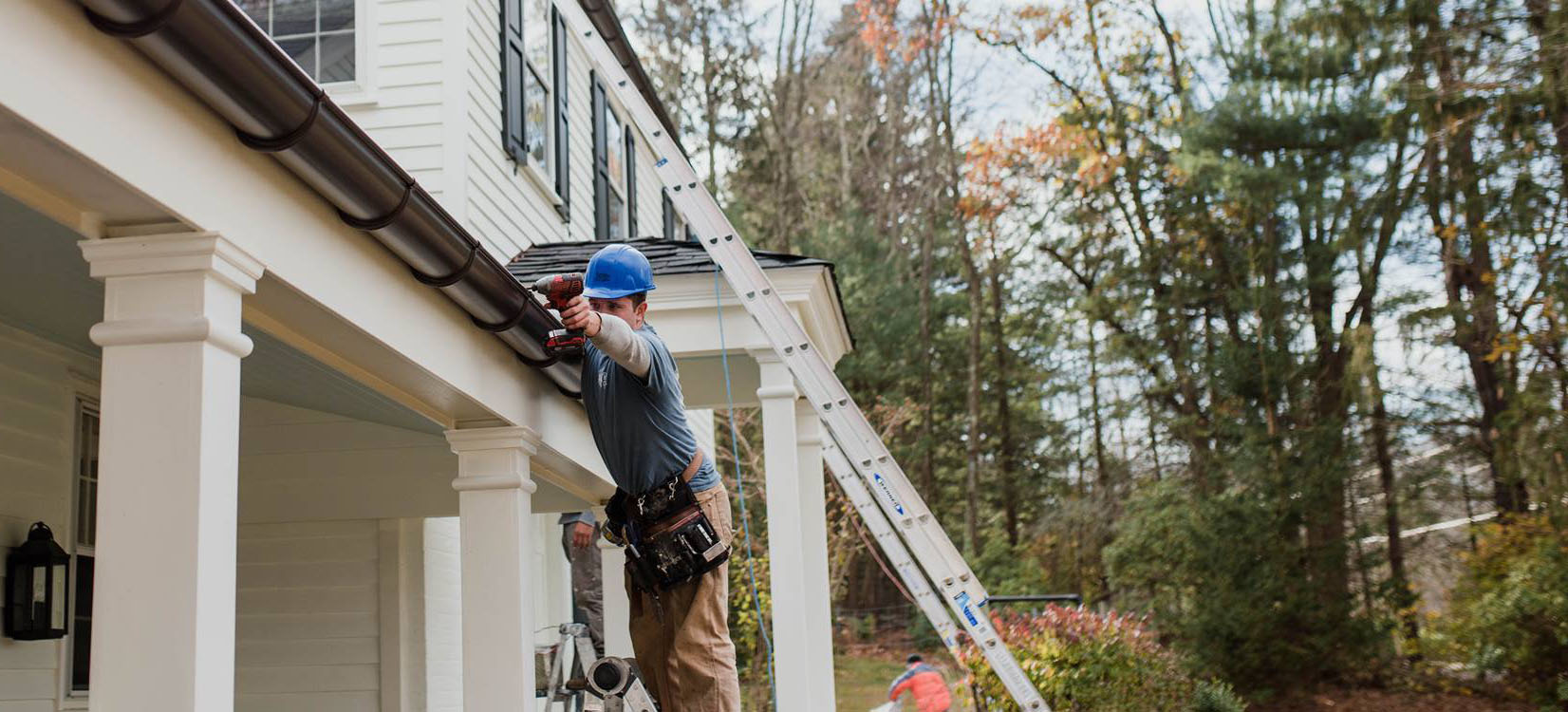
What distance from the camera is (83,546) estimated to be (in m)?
6.43

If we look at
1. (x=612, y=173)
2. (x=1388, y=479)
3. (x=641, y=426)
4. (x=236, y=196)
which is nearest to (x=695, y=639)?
(x=641, y=426)

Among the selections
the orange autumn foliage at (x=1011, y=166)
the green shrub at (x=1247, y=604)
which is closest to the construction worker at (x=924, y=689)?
the green shrub at (x=1247, y=604)

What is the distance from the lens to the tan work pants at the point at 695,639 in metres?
4.62

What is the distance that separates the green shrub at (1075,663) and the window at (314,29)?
6866 mm

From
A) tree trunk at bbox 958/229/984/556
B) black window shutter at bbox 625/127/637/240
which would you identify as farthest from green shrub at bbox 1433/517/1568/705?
black window shutter at bbox 625/127/637/240

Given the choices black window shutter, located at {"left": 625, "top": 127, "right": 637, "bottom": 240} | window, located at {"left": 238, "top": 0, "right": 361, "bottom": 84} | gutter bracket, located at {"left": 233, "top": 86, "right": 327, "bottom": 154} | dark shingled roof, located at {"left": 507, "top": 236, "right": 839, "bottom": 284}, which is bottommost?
gutter bracket, located at {"left": 233, "top": 86, "right": 327, "bottom": 154}

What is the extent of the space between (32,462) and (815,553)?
14.4 feet

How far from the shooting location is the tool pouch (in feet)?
15.1

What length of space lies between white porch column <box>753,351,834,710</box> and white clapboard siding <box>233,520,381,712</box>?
108 inches

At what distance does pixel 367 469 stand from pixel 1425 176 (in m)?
15.3

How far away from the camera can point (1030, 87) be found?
83.7 feet

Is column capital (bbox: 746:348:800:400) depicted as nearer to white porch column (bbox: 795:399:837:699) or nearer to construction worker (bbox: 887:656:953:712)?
white porch column (bbox: 795:399:837:699)

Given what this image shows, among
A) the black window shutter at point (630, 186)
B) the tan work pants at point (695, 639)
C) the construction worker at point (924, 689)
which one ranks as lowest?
the construction worker at point (924, 689)

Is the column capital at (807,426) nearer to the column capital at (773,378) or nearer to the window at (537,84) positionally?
the column capital at (773,378)
